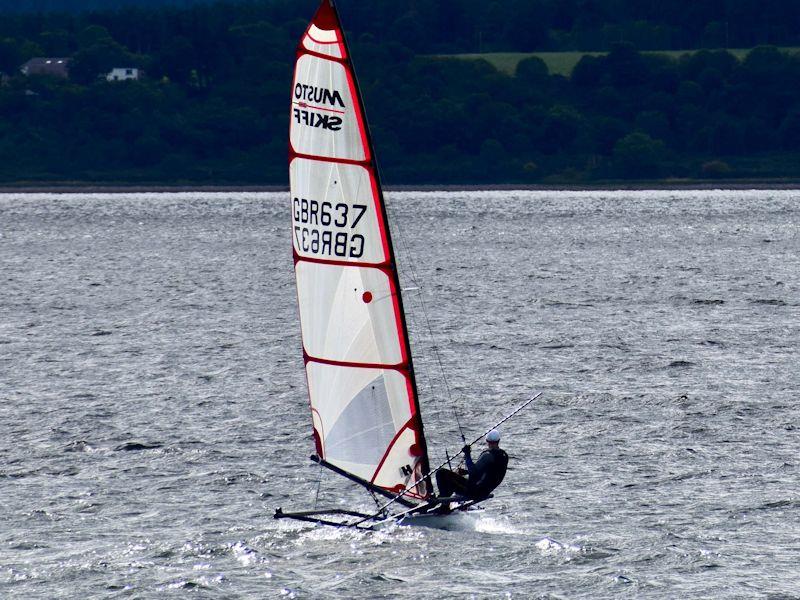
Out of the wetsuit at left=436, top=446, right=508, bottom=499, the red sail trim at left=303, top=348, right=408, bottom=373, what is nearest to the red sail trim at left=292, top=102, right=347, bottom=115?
the red sail trim at left=303, top=348, right=408, bottom=373

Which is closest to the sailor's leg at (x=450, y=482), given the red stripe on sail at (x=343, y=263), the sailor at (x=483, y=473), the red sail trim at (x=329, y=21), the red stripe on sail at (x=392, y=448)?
the sailor at (x=483, y=473)

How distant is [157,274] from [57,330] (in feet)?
109

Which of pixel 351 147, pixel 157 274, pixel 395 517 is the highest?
pixel 351 147

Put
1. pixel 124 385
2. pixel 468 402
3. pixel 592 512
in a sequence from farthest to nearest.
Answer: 1. pixel 124 385
2. pixel 468 402
3. pixel 592 512

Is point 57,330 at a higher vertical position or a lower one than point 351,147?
lower

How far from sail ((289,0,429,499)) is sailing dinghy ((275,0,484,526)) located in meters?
0.02

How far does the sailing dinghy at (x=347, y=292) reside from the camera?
26.3 m

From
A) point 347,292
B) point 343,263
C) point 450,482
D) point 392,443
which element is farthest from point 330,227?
point 450,482

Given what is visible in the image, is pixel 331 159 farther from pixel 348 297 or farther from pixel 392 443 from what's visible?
pixel 392 443

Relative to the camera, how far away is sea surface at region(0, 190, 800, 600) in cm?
2636

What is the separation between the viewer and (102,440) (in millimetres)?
37500

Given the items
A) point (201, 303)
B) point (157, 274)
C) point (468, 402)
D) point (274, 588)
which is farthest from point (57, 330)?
point (274, 588)

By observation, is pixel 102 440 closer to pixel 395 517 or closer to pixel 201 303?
pixel 395 517

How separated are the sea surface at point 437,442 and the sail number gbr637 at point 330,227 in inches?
211
